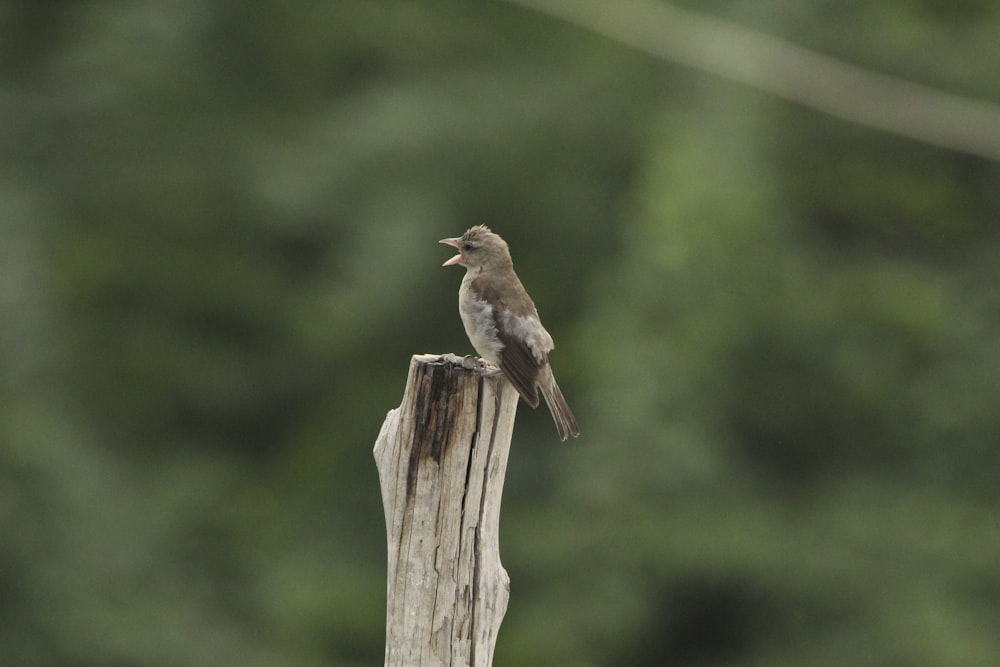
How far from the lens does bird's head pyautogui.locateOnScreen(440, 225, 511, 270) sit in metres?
6.72

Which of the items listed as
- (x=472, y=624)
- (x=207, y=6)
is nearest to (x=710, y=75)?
(x=207, y=6)

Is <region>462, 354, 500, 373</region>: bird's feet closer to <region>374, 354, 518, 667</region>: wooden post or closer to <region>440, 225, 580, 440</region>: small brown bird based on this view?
<region>440, 225, 580, 440</region>: small brown bird

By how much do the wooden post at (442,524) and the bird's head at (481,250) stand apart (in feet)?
6.72

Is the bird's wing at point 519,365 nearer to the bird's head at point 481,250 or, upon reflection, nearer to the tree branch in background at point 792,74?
the bird's head at point 481,250

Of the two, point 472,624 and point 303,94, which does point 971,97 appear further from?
point 472,624

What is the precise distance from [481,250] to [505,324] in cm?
71

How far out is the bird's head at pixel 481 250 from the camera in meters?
6.72

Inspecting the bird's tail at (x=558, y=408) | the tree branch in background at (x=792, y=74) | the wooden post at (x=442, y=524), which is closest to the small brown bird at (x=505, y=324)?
the bird's tail at (x=558, y=408)

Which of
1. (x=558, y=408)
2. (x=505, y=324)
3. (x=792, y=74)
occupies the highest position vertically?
(x=792, y=74)

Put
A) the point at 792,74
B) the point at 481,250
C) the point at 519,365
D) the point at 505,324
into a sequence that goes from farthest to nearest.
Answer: the point at 792,74 < the point at 481,250 < the point at 505,324 < the point at 519,365

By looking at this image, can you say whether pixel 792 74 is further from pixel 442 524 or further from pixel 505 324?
pixel 442 524

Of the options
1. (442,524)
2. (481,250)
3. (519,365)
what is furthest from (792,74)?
(442,524)

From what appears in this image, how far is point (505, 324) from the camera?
616 centimetres

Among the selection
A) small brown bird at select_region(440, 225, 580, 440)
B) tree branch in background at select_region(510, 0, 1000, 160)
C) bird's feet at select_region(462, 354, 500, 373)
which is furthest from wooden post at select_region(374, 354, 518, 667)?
tree branch in background at select_region(510, 0, 1000, 160)
